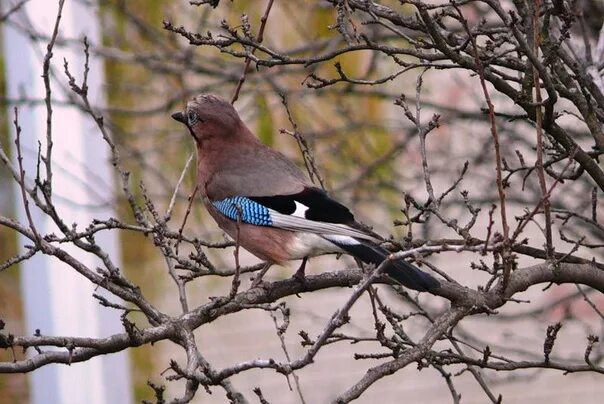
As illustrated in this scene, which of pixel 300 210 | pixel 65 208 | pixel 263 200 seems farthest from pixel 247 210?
pixel 65 208

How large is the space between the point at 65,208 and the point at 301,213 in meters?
3.05

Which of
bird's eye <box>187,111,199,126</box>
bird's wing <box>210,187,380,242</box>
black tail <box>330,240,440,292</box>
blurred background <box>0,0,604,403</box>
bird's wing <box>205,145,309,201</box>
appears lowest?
black tail <box>330,240,440,292</box>

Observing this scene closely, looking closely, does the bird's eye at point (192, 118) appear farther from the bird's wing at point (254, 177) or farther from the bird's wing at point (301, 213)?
the bird's wing at point (301, 213)

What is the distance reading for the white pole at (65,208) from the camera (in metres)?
8.00

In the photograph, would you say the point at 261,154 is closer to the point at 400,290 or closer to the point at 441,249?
the point at 400,290

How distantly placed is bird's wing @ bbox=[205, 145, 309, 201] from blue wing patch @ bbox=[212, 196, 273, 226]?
0.03 meters

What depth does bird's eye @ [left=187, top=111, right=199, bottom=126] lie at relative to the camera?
604cm

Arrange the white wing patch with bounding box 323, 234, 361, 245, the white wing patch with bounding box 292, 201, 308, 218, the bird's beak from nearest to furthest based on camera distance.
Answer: the white wing patch with bounding box 323, 234, 361, 245 < the white wing patch with bounding box 292, 201, 308, 218 < the bird's beak

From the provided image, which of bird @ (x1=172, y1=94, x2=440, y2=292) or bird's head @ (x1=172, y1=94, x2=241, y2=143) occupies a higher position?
bird's head @ (x1=172, y1=94, x2=241, y2=143)

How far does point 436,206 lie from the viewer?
14.2 ft

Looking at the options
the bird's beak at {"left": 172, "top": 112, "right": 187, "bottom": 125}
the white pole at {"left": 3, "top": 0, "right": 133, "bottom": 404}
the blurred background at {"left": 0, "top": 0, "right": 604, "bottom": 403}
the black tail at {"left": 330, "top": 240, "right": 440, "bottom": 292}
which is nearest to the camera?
the black tail at {"left": 330, "top": 240, "right": 440, "bottom": 292}

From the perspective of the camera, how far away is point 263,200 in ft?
18.1

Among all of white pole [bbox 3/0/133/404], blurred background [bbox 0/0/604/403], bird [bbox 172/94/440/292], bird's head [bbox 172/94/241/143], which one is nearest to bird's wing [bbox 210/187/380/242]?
bird [bbox 172/94/440/292]

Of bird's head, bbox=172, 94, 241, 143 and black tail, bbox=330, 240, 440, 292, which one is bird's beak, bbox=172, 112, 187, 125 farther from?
black tail, bbox=330, 240, 440, 292
